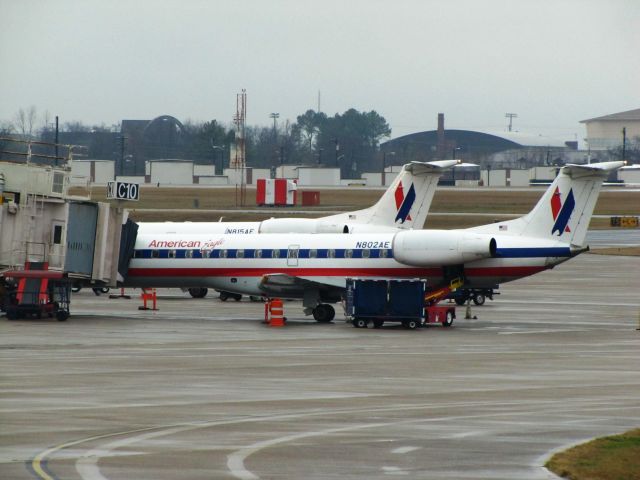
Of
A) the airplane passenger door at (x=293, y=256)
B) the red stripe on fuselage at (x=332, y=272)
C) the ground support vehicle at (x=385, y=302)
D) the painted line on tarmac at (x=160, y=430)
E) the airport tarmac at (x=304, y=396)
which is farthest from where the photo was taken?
the airplane passenger door at (x=293, y=256)

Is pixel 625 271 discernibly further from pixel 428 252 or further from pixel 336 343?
pixel 336 343

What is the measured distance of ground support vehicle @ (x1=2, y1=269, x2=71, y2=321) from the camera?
44844 mm

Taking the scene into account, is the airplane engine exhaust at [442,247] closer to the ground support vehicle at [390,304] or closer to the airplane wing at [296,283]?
the ground support vehicle at [390,304]

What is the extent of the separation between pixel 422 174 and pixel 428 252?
45.0 feet

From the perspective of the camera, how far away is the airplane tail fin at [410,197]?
5681 centimetres

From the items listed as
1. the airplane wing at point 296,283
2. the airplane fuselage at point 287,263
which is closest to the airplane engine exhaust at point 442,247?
the airplane fuselage at point 287,263

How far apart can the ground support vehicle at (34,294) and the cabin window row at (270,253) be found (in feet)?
13.8

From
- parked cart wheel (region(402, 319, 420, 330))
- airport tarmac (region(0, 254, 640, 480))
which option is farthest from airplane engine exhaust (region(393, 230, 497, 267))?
airport tarmac (region(0, 254, 640, 480))

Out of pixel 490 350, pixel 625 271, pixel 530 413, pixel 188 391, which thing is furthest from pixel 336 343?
pixel 625 271

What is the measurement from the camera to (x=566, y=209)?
146ft

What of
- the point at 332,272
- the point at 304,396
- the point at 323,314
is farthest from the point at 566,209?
the point at 304,396

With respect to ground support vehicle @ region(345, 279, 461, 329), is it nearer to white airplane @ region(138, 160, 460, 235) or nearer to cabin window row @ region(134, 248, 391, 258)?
cabin window row @ region(134, 248, 391, 258)

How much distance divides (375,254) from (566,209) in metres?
7.18

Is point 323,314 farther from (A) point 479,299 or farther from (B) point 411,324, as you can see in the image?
(A) point 479,299
